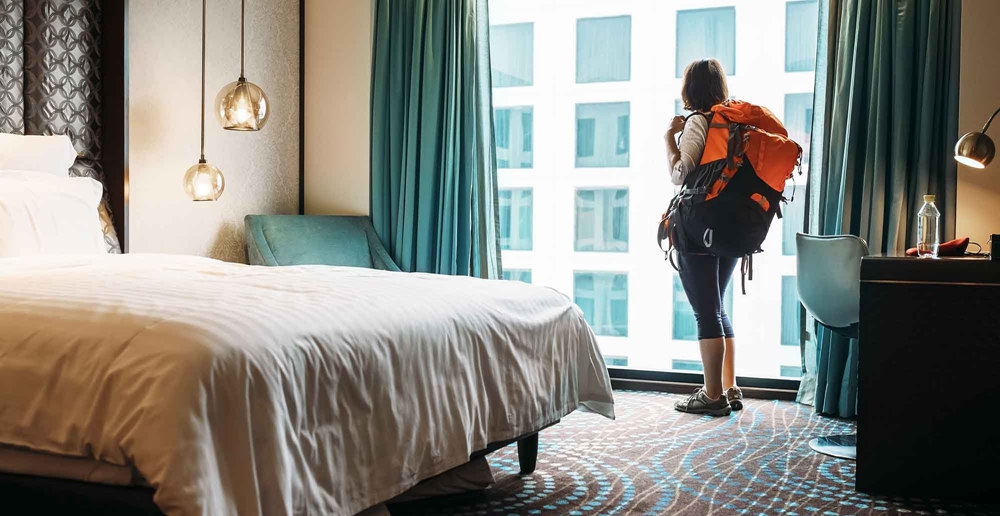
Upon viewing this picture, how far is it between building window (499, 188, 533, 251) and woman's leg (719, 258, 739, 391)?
4.33ft

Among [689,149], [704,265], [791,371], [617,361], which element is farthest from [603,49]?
[791,371]

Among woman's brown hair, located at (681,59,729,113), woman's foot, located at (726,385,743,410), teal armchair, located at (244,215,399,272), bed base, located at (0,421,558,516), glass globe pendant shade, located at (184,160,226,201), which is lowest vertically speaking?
woman's foot, located at (726,385,743,410)

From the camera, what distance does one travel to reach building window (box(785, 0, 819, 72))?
4262 millimetres

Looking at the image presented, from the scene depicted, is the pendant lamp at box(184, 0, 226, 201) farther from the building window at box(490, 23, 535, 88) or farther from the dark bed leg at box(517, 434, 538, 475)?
the dark bed leg at box(517, 434, 538, 475)

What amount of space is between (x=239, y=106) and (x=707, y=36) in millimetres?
2318

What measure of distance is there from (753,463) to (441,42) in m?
2.78

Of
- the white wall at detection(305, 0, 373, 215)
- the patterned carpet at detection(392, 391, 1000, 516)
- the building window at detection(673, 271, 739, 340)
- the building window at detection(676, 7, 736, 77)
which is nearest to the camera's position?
the patterned carpet at detection(392, 391, 1000, 516)

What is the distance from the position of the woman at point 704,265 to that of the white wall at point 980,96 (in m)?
0.99

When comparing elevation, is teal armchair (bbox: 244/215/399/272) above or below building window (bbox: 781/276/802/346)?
above

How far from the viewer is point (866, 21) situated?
151 inches

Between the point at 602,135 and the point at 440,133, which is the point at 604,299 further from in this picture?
the point at 440,133

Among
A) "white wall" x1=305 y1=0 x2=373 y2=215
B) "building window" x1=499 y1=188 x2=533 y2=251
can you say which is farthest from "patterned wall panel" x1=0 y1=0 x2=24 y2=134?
"building window" x1=499 y1=188 x2=533 y2=251

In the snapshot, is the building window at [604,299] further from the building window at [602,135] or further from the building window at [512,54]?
the building window at [512,54]

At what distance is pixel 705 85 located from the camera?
3656 mm
